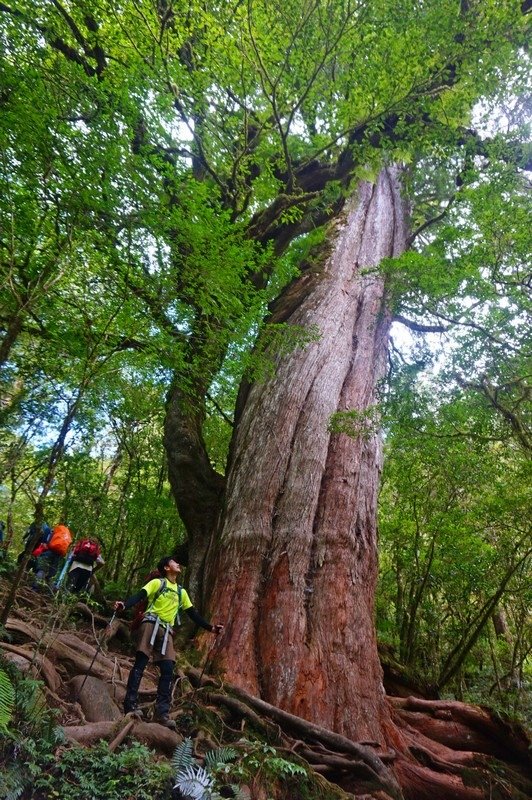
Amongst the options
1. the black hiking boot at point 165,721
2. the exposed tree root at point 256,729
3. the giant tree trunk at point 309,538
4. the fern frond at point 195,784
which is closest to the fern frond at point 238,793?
Result: the fern frond at point 195,784

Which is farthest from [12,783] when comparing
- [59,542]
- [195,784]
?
[59,542]

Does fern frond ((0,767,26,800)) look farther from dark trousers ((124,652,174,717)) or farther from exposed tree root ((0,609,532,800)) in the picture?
dark trousers ((124,652,174,717))

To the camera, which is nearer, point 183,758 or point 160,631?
point 183,758

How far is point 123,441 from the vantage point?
28.2ft

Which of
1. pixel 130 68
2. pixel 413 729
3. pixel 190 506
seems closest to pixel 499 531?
pixel 413 729

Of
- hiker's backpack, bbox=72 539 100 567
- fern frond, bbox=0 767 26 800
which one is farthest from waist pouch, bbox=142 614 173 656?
hiker's backpack, bbox=72 539 100 567

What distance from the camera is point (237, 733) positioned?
3.02m

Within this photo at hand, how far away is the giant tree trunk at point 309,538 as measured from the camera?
12.0 ft

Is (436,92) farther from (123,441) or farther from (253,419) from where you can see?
(123,441)

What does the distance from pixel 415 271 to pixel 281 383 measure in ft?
6.81

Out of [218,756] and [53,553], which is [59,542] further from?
[218,756]

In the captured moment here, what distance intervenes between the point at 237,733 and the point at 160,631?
867 millimetres

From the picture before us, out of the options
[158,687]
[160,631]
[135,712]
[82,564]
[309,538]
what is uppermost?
[309,538]

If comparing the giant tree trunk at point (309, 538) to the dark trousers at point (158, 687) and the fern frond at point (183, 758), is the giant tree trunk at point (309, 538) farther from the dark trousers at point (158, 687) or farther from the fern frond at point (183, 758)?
the fern frond at point (183, 758)
